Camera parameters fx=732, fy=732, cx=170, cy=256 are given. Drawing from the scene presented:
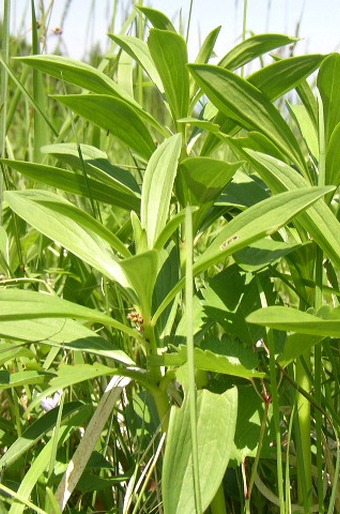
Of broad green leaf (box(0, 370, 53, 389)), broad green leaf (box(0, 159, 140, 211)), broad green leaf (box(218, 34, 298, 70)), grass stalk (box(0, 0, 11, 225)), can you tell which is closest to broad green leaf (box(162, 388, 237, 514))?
broad green leaf (box(0, 370, 53, 389))

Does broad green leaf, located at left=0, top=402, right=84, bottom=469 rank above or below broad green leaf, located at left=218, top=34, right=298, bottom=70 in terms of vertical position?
below

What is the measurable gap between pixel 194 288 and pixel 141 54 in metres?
0.36

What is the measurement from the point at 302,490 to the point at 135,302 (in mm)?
320

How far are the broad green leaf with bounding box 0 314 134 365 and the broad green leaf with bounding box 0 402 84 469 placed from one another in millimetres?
111

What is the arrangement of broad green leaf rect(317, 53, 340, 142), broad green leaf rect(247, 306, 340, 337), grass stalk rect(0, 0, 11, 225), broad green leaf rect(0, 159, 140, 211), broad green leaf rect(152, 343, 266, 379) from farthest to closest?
grass stalk rect(0, 0, 11, 225), broad green leaf rect(0, 159, 140, 211), broad green leaf rect(317, 53, 340, 142), broad green leaf rect(152, 343, 266, 379), broad green leaf rect(247, 306, 340, 337)

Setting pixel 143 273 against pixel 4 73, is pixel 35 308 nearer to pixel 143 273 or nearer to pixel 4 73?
pixel 143 273

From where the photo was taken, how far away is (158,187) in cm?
92

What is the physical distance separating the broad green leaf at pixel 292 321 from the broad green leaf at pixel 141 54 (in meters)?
0.51

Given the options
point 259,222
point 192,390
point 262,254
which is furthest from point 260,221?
point 192,390

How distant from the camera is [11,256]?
1.43 metres

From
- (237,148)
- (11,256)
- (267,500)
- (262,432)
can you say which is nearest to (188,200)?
(237,148)

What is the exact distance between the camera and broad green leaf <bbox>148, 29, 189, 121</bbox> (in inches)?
36.4

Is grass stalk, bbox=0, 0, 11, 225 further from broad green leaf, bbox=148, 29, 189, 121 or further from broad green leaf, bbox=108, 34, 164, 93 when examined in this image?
broad green leaf, bbox=148, 29, 189, 121

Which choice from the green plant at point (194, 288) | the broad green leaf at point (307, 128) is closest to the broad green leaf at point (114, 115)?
the green plant at point (194, 288)
